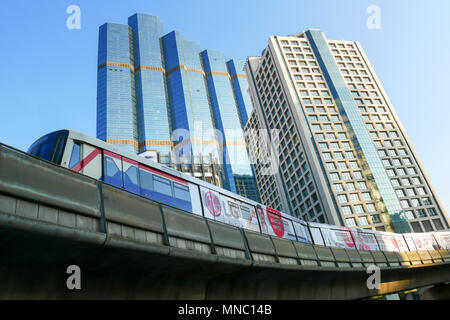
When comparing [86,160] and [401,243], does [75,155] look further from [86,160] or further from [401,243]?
[401,243]

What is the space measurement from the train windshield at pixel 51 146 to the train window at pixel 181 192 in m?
5.61

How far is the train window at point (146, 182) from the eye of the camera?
43.8 feet

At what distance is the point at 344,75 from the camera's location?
274 ft

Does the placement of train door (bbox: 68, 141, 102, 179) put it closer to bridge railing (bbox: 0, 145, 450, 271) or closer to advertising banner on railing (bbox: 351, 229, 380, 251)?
bridge railing (bbox: 0, 145, 450, 271)

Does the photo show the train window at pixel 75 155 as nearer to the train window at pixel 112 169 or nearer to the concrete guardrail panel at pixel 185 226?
the train window at pixel 112 169

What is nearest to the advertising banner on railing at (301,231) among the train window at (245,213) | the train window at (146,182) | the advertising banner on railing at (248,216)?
the advertising banner on railing at (248,216)

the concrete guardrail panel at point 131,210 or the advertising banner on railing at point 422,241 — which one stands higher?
the advertising banner on railing at point 422,241

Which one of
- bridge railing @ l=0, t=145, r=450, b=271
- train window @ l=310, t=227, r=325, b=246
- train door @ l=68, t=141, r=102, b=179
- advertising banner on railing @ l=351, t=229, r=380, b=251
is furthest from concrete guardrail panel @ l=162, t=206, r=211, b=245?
advertising banner on railing @ l=351, t=229, r=380, b=251

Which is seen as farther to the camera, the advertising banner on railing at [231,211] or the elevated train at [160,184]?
the advertising banner on railing at [231,211]

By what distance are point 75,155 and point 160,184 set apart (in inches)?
165

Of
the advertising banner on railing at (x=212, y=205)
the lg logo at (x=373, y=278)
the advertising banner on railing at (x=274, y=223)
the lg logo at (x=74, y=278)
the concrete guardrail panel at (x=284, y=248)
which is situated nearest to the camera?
the lg logo at (x=74, y=278)

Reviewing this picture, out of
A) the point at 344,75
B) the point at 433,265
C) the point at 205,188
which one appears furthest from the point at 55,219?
the point at 344,75
